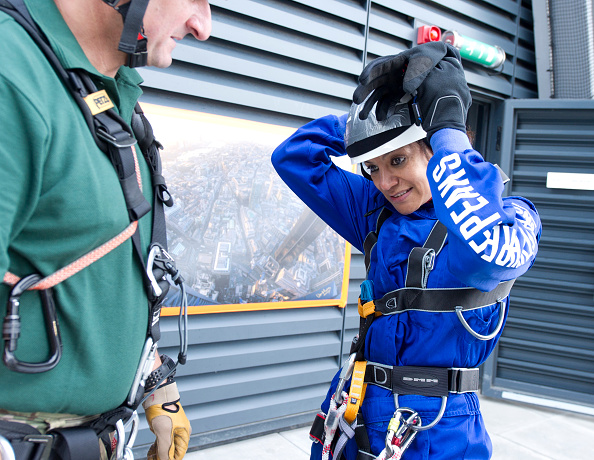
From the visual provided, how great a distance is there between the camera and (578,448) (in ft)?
13.4

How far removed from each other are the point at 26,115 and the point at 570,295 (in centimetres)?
529

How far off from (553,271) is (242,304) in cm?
343

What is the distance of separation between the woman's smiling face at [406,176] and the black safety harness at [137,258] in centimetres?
78

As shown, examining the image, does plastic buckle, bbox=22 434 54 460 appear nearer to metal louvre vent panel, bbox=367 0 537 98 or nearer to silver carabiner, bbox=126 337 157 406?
silver carabiner, bbox=126 337 157 406

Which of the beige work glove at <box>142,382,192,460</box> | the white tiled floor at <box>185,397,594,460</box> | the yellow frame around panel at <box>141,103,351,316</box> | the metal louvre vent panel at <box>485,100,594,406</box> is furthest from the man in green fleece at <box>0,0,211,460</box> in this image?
the metal louvre vent panel at <box>485,100,594,406</box>

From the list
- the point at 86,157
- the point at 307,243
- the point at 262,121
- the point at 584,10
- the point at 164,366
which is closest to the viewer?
the point at 86,157

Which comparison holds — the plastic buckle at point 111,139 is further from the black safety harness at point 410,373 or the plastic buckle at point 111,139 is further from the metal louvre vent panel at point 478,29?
the metal louvre vent panel at point 478,29

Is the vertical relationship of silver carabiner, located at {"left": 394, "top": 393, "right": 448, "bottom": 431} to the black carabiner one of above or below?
below

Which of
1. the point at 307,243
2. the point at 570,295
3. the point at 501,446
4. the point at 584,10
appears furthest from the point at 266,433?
the point at 584,10

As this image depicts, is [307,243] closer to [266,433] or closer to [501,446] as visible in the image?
[266,433]

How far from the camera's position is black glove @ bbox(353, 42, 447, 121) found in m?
1.51

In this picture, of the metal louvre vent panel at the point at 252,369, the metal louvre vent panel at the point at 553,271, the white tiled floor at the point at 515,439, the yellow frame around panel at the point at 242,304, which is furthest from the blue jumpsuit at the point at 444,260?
the metal louvre vent panel at the point at 553,271

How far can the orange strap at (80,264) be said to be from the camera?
103cm

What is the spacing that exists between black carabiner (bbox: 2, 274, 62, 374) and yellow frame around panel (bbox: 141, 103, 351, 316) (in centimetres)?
185
